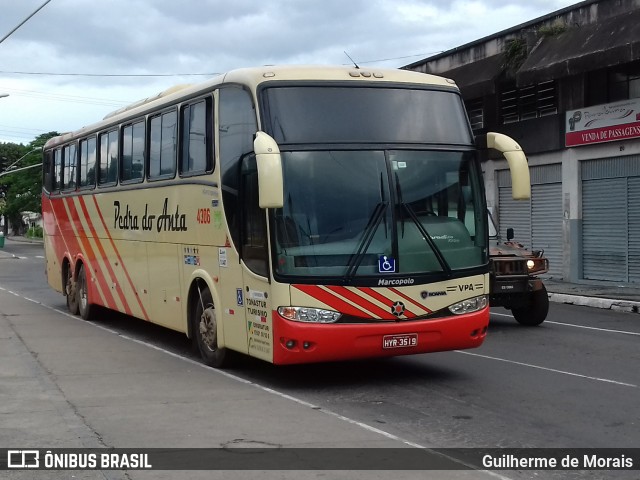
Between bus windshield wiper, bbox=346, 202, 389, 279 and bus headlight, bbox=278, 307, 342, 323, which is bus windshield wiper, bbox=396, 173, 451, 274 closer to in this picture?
bus windshield wiper, bbox=346, 202, 389, 279

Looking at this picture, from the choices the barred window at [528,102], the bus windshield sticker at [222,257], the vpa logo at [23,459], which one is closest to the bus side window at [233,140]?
the bus windshield sticker at [222,257]

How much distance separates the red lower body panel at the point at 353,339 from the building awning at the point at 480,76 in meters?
19.7

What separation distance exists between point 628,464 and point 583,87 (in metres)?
20.4

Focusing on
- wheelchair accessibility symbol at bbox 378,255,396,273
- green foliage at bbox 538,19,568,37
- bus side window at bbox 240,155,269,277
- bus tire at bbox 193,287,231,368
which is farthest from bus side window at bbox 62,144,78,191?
green foliage at bbox 538,19,568,37

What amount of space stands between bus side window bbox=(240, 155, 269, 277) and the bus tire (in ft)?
4.65

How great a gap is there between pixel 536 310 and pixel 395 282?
691 centimetres

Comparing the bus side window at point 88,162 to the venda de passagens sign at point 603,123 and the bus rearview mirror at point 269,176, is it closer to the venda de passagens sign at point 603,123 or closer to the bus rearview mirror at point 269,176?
the bus rearview mirror at point 269,176

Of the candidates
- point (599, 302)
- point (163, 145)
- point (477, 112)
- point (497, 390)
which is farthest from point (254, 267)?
point (477, 112)

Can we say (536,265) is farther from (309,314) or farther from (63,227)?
(63,227)

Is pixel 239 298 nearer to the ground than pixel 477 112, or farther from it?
nearer to the ground

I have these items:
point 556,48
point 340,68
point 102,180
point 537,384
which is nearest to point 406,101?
point 340,68

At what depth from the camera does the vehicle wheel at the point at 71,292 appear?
61.3 ft

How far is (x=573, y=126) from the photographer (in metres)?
26.3

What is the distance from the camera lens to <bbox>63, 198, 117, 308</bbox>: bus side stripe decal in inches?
644
